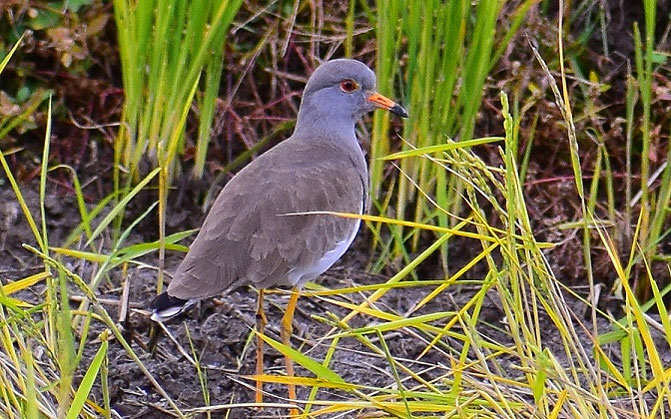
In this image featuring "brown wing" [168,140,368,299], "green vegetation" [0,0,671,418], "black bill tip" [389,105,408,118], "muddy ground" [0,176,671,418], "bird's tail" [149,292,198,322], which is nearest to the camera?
"bird's tail" [149,292,198,322]

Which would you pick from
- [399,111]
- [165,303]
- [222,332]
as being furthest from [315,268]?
[399,111]

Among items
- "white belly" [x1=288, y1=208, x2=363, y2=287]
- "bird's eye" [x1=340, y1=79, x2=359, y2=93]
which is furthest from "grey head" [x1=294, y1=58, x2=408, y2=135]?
"white belly" [x1=288, y1=208, x2=363, y2=287]

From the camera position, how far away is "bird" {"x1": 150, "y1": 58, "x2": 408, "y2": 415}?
131 inches

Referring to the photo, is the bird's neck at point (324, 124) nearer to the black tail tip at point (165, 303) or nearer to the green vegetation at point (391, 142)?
the green vegetation at point (391, 142)

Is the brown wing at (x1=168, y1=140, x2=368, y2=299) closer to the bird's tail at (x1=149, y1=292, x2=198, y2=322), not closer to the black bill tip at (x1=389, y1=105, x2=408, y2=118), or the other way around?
the bird's tail at (x1=149, y1=292, x2=198, y2=322)

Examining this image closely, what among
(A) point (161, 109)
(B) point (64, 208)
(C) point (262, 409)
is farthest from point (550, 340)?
(B) point (64, 208)

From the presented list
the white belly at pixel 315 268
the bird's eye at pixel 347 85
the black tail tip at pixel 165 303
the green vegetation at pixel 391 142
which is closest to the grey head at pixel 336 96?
the bird's eye at pixel 347 85

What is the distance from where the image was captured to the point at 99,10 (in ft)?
15.8

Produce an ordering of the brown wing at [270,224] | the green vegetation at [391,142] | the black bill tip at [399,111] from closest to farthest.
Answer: the brown wing at [270,224]
the green vegetation at [391,142]
the black bill tip at [399,111]

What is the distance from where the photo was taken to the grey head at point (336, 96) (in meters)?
4.07

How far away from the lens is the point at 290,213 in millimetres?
3424

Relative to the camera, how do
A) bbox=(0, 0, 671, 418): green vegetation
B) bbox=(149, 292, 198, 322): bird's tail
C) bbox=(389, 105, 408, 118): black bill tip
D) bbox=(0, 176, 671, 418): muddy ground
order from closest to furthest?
bbox=(149, 292, 198, 322): bird's tail
bbox=(0, 176, 671, 418): muddy ground
bbox=(0, 0, 671, 418): green vegetation
bbox=(389, 105, 408, 118): black bill tip

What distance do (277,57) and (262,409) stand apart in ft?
6.66

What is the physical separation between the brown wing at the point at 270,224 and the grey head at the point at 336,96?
253mm
